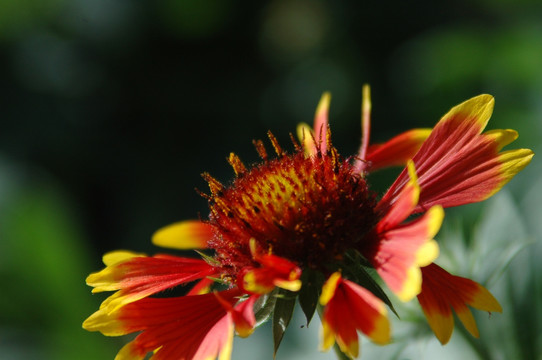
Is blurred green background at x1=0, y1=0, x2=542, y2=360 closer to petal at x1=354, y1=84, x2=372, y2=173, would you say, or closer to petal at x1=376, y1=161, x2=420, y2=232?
petal at x1=354, y1=84, x2=372, y2=173

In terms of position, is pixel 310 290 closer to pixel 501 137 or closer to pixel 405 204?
pixel 405 204

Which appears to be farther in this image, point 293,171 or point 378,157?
point 378,157

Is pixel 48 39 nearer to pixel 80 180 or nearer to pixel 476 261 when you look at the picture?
pixel 80 180

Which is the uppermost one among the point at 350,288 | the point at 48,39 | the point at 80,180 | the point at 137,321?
the point at 48,39

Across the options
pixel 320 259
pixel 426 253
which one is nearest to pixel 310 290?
pixel 320 259

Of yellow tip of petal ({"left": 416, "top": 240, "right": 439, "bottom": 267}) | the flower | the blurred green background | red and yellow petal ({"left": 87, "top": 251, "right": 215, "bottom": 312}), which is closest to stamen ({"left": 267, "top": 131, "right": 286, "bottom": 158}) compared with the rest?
the flower

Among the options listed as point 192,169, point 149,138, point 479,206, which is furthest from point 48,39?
point 479,206
